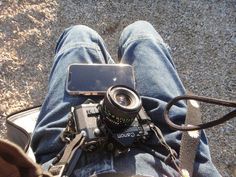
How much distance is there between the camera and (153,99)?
3.55 feet

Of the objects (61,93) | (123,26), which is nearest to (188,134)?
(61,93)

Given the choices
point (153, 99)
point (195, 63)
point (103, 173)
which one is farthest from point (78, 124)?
point (195, 63)

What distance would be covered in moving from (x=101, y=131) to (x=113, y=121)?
0.04 meters

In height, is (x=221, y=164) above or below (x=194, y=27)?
below

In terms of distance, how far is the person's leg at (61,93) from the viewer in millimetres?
1000

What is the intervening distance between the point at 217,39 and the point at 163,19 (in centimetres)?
22

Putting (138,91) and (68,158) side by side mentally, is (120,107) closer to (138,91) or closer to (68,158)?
(68,158)

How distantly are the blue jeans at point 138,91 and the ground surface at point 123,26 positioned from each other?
37 cm

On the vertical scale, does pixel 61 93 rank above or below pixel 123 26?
above

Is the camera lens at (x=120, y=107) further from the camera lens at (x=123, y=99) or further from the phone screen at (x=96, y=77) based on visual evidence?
the phone screen at (x=96, y=77)

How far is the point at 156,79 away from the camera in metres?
1.14

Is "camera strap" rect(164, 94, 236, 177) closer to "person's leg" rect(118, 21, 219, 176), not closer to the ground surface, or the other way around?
"person's leg" rect(118, 21, 219, 176)

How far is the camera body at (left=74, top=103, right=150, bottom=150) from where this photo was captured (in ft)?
2.98

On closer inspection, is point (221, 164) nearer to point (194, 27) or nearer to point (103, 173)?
point (194, 27)
